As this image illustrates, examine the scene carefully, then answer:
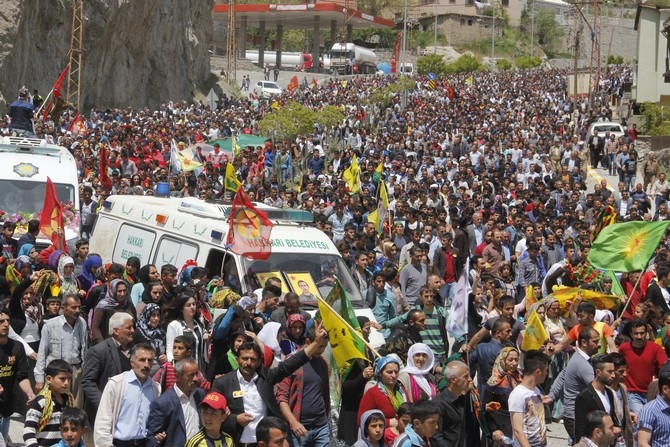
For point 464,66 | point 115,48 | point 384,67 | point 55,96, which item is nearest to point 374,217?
point 55,96

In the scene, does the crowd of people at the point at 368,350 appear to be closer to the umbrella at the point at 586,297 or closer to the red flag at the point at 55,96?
the umbrella at the point at 586,297

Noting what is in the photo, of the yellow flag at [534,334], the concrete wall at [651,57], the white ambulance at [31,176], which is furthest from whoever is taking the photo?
the concrete wall at [651,57]

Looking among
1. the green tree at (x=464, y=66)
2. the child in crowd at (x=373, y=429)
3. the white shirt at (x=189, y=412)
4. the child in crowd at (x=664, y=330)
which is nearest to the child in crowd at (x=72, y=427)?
the white shirt at (x=189, y=412)

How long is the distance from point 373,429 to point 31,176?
36.6 feet

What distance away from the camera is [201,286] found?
11.0 m

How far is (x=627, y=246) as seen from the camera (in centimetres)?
1299

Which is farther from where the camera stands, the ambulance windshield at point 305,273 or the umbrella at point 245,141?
the umbrella at point 245,141

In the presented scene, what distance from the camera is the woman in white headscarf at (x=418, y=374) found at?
8.56 metres

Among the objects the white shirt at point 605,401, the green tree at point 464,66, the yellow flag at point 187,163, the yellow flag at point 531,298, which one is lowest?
the yellow flag at point 187,163

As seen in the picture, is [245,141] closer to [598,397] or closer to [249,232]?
[249,232]

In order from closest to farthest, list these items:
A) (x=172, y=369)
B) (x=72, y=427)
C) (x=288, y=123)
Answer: (x=72, y=427) → (x=172, y=369) → (x=288, y=123)

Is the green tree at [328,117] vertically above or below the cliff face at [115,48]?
below

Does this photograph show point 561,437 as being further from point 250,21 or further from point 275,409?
point 250,21

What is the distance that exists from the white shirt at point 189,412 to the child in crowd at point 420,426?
4.36 ft
